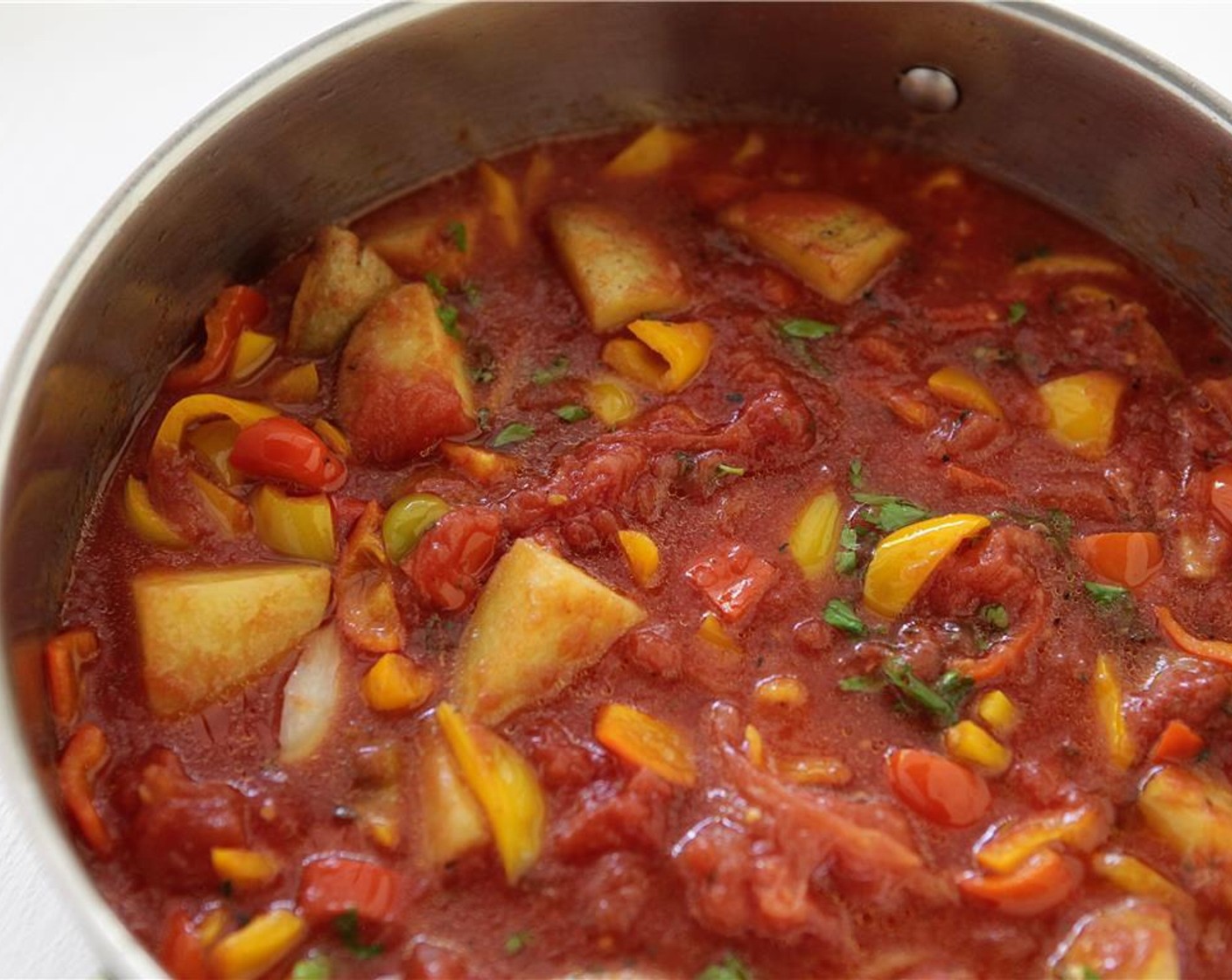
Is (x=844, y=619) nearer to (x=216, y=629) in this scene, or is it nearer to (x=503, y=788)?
(x=503, y=788)

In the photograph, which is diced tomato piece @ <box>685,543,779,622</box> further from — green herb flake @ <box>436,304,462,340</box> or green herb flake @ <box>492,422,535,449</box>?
green herb flake @ <box>436,304,462,340</box>

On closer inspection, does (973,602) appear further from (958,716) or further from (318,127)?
(318,127)

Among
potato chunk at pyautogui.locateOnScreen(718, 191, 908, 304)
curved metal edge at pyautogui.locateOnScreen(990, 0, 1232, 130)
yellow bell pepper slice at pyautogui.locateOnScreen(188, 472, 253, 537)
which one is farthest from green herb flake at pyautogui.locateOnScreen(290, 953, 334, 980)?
curved metal edge at pyautogui.locateOnScreen(990, 0, 1232, 130)

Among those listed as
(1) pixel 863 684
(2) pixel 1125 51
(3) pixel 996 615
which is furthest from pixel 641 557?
(2) pixel 1125 51

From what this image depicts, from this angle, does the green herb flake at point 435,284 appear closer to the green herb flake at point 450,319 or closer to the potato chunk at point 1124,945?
the green herb flake at point 450,319

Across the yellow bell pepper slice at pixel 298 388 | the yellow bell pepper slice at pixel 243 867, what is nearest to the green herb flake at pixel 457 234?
the yellow bell pepper slice at pixel 298 388
